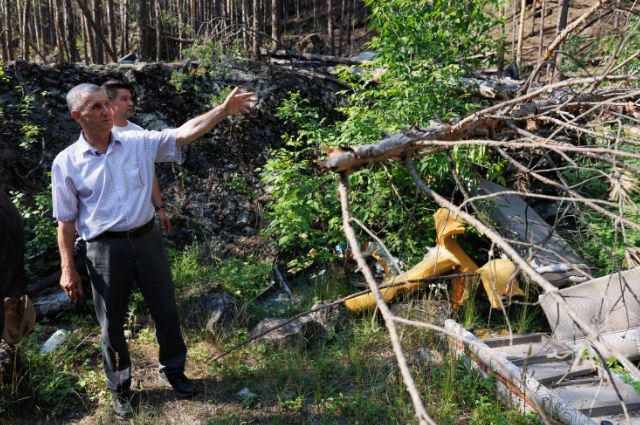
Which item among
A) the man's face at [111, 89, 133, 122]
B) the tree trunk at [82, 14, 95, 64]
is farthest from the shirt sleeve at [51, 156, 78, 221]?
the tree trunk at [82, 14, 95, 64]

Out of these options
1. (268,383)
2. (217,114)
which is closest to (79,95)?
(217,114)

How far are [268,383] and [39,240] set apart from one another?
2.62 metres

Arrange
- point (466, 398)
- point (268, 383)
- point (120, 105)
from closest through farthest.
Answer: point (466, 398) < point (268, 383) < point (120, 105)

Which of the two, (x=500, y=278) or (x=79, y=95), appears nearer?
(x=79, y=95)

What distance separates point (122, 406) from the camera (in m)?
3.13

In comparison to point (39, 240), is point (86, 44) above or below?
above

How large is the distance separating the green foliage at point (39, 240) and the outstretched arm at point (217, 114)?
2397 millimetres

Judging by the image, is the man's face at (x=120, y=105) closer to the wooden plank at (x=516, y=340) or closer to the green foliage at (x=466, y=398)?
the green foliage at (x=466, y=398)

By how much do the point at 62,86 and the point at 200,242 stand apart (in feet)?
8.05

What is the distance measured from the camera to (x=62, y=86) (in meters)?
5.98

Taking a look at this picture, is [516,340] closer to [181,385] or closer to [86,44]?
[181,385]

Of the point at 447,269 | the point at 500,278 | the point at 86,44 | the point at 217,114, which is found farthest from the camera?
the point at 86,44

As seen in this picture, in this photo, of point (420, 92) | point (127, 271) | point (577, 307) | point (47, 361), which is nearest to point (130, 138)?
point (127, 271)

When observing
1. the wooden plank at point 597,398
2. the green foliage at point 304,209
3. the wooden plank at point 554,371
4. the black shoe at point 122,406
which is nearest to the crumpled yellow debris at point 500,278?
the wooden plank at point 554,371
